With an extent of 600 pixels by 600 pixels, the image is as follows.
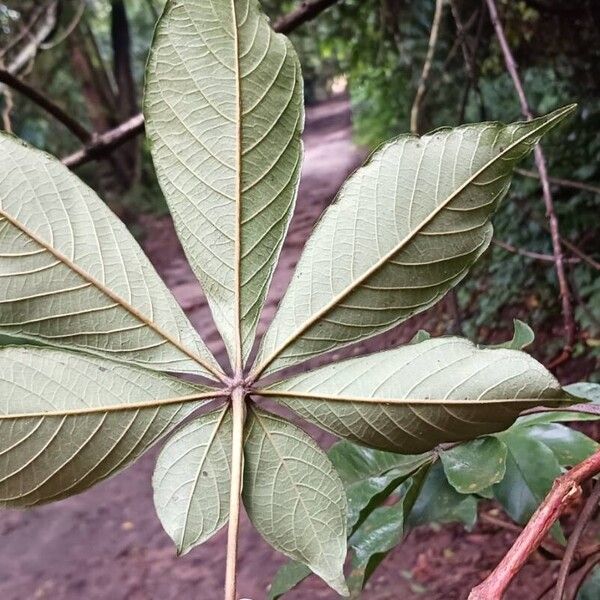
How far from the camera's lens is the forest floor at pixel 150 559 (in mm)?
2256

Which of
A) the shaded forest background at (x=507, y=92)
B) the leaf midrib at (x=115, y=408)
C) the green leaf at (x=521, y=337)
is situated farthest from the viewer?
the shaded forest background at (x=507, y=92)

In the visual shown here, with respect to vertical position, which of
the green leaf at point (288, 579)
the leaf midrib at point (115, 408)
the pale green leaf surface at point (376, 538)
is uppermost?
the leaf midrib at point (115, 408)

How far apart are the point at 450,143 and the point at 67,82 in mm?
7889

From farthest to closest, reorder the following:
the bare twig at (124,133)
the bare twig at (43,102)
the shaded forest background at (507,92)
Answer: the shaded forest background at (507,92)
the bare twig at (124,133)
the bare twig at (43,102)

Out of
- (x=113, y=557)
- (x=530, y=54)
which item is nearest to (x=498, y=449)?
(x=530, y=54)

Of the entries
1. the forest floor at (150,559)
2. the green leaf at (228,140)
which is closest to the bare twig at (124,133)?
the green leaf at (228,140)

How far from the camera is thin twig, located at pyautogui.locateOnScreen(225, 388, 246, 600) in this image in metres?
0.26

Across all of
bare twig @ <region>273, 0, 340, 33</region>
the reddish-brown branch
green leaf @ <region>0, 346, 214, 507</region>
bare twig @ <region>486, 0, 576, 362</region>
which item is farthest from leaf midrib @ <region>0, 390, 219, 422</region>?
bare twig @ <region>273, 0, 340, 33</region>

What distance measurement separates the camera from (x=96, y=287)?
0.36 m

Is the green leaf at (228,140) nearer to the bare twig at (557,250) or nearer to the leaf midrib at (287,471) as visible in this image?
the leaf midrib at (287,471)

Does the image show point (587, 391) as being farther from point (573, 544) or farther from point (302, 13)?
point (302, 13)

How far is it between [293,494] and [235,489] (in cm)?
5

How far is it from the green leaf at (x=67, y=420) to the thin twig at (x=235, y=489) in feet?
0.12

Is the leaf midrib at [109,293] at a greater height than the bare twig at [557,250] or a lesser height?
greater
